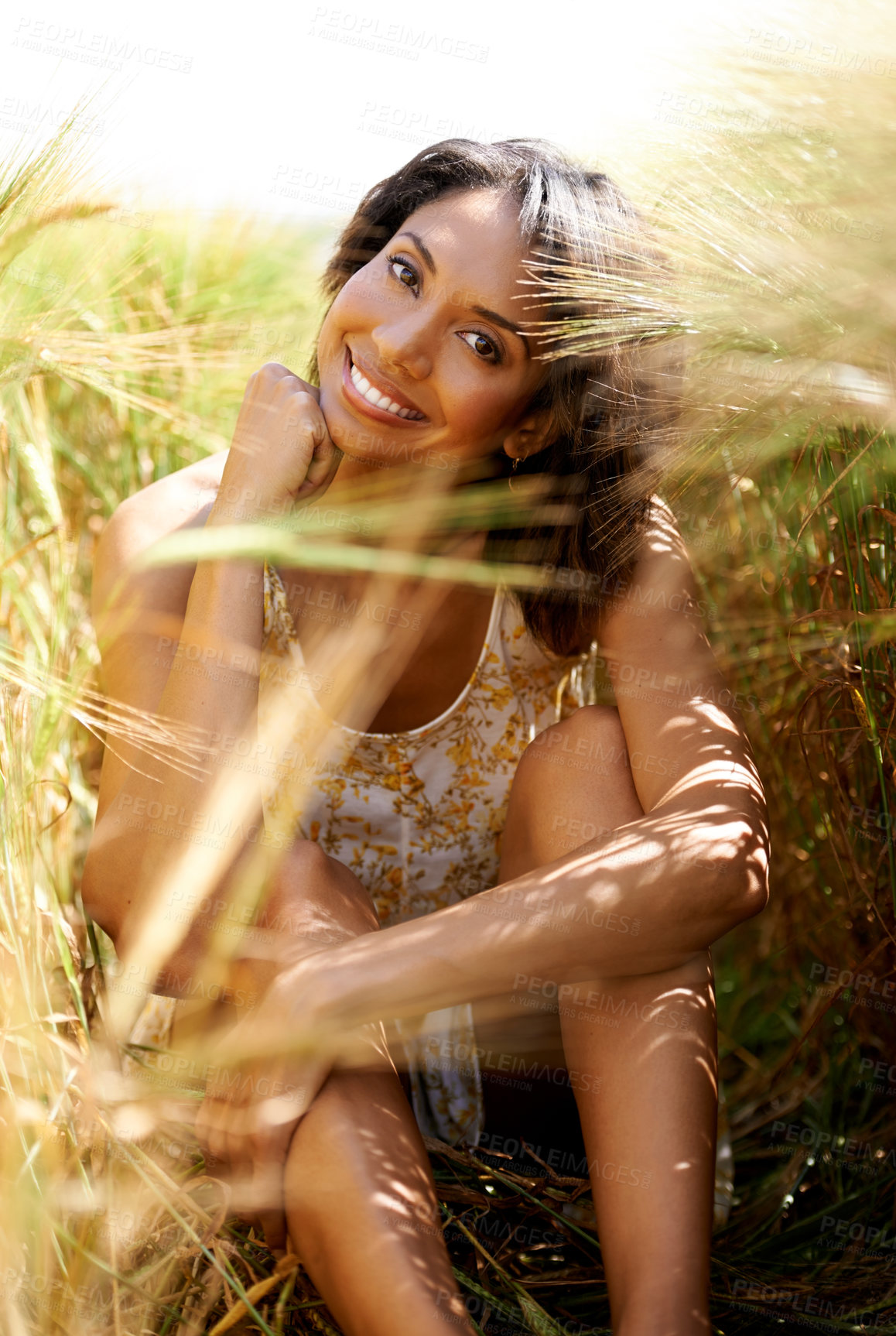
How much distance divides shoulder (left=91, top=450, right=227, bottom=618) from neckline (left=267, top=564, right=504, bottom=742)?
0.12 meters

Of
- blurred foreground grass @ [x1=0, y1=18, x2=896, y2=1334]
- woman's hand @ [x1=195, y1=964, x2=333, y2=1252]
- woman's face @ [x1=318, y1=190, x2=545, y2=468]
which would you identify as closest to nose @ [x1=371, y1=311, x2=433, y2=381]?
woman's face @ [x1=318, y1=190, x2=545, y2=468]

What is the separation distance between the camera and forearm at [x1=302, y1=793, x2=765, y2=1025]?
1.02 meters

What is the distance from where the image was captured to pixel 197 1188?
1.09m

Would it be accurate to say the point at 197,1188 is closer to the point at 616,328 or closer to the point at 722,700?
the point at 722,700

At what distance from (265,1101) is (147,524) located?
69 cm

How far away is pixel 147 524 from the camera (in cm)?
135

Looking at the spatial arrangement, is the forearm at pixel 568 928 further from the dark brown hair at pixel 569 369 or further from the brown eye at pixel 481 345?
the brown eye at pixel 481 345

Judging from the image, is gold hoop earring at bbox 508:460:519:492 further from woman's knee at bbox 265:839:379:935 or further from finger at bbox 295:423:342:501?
woman's knee at bbox 265:839:379:935

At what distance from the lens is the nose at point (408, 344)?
1.21 meters

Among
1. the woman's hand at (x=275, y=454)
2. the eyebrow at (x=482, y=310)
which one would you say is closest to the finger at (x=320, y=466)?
the woman's hand at (x=275, y=454)

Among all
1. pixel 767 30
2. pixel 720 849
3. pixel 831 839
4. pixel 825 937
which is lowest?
pixel 825 937

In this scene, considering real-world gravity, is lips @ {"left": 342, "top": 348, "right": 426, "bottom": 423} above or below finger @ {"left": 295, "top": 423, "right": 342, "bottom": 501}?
above

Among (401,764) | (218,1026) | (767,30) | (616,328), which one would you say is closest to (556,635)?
(401,764)

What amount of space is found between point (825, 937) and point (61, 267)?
137 cm
